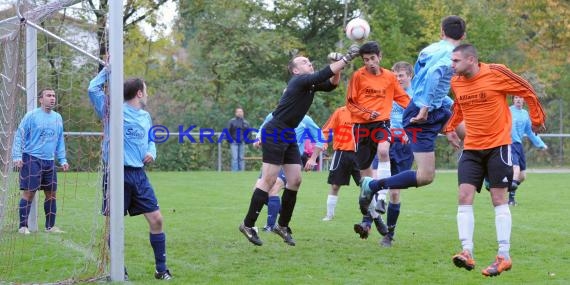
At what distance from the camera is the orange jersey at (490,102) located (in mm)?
6590

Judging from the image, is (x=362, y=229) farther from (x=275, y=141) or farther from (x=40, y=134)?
(x=40, y=134)

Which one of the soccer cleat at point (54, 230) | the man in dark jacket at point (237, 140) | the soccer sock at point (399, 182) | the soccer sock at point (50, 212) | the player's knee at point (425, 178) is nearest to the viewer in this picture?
the player's knee at point (425, 178)

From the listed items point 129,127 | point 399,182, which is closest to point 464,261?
point 399,182

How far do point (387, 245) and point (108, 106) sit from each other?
3.63m

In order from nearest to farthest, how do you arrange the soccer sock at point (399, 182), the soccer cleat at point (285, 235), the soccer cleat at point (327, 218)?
the soccer sock at point (399, 182)
the soccer cleat at point (285, 235)
the soccer cleat at point (327, 218)

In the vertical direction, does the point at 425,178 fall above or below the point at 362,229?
above

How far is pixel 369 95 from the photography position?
900 centimetres

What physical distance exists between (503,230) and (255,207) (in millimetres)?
2894

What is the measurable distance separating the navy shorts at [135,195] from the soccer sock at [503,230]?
9.39 feet

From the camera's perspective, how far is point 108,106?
6699 millimetres

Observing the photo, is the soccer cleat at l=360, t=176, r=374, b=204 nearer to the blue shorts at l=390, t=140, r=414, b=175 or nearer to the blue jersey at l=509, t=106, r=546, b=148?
the blue shorts at l=390, t=140, r=414, b=175

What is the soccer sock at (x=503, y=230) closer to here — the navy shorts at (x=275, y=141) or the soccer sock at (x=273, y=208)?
the navy shorts at (x=275, y=141)

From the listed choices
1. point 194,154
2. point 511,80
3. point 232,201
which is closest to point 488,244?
point 511,80

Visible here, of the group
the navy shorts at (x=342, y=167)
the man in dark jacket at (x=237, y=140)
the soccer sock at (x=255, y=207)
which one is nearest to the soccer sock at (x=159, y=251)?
the soccer sock at (x=255, y=207)
